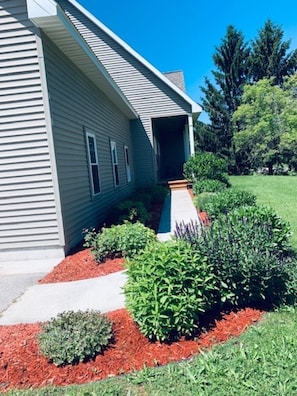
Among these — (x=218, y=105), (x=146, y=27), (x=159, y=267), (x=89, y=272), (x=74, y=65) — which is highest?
(x=146, y=27)

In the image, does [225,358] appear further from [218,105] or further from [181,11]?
[218,105]

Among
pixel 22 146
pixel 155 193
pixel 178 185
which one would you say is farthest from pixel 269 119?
pixel 22 146

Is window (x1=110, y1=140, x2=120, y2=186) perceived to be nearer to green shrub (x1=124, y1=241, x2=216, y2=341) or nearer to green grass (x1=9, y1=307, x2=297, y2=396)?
green shrub (x1=124, y1=241, x2=216, y2=341)

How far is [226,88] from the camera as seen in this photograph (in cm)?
2962

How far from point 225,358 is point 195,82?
32.2 meters

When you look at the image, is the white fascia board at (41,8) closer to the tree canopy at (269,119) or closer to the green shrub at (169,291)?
the green shrub at (169,291)

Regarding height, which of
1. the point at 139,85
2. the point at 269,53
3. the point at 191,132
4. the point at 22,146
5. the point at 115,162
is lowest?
the point at 115,162

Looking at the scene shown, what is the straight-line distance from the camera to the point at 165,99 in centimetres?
1515

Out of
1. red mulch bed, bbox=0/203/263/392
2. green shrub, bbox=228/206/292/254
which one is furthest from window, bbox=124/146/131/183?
red mulch bed, bbox=0/203/263/392

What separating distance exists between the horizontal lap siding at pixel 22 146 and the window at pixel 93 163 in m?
2.35

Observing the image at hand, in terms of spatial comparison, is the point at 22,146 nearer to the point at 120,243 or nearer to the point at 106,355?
the point at 120,243

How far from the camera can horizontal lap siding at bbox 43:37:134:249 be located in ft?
19.6

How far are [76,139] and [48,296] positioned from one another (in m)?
4.07

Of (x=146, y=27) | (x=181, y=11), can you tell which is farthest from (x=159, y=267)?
(x=146, y=27)
